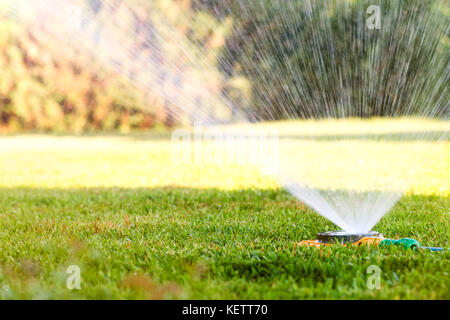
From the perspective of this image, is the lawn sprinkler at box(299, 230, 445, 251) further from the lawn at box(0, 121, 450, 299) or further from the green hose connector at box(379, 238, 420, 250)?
the lawn at box(0, 121, 450, 299)

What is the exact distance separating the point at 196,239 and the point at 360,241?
39.0 inches

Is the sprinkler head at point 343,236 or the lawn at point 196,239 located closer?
the lawn at point 196,239

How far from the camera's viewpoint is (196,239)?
3.58m

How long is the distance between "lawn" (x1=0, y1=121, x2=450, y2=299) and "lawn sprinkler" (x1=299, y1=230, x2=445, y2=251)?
109 mm

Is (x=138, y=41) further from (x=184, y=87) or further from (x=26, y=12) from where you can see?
(x=26, y=12)

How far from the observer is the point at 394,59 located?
15078mm

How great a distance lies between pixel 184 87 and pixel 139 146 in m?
5.34

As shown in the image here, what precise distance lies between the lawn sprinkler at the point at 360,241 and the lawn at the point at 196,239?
11cm

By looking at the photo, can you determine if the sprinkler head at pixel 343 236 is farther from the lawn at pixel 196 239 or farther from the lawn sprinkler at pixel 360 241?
the lawn at pixel 196 239

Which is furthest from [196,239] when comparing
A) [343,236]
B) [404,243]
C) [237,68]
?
[237,68]

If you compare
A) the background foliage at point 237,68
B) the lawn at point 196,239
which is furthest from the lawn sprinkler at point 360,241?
the background foliage at point 237,68

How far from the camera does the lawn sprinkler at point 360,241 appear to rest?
122 inches

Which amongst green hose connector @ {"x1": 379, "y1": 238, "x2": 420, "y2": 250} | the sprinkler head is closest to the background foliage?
the sprinkler head
